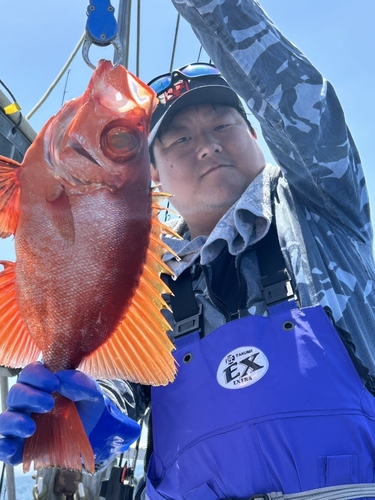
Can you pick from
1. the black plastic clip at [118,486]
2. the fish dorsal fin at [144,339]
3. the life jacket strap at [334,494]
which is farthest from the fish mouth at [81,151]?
the black plastic clip at [118,486]

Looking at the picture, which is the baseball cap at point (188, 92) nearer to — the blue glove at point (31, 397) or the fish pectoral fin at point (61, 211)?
the fish pectoral fin at point (61, 211)

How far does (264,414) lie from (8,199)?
107 cm

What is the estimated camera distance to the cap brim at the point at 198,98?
2518mm

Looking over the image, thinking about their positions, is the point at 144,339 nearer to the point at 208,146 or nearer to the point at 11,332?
the point at 11,332

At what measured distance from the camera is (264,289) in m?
1.87

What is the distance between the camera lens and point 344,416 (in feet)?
5.11

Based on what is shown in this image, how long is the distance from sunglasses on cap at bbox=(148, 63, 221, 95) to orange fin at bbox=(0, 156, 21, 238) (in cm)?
145

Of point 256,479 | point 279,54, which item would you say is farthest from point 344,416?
point 279,54

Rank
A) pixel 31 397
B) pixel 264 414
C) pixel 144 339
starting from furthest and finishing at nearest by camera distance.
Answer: pixel 264 414, pixel 144 339, pixel 31 397

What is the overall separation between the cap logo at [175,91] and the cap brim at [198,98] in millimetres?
78

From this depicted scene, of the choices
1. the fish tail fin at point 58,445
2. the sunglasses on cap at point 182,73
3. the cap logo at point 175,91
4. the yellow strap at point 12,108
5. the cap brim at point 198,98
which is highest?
the yellow strap at point 12,108

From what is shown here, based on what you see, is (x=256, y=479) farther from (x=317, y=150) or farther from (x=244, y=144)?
(x=244, y=144)

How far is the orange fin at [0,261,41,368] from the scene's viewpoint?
1.44 metres

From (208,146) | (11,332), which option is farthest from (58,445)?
(208,146)
